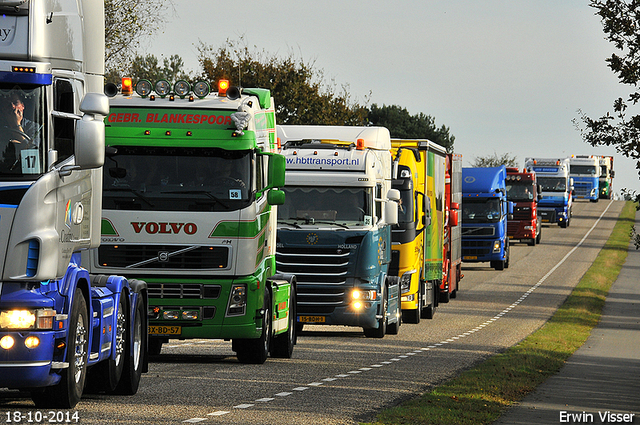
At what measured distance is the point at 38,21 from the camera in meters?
9.97

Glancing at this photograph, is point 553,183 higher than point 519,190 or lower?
higher

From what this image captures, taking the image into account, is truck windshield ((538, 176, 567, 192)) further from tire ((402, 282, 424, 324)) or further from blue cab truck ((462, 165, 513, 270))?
→ tire ((402, 282, 424, 324))

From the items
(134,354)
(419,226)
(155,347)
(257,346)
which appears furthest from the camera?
(419,226)

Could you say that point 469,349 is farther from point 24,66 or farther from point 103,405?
point 24,66

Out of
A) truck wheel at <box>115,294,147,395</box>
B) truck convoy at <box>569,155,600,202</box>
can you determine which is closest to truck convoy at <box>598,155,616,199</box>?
truck convoy at <box>569,155,600,202</box>

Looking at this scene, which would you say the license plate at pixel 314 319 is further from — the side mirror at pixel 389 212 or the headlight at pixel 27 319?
the headlight at pixel 27 319

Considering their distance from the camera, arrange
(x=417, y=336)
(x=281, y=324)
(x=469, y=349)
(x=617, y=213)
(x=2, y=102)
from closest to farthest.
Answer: (x=2, y=102) < (x=281, y=324) < (x=469, y=349) < (x=417, y=336) < (x=617, y=213)

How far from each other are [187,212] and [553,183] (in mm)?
54535

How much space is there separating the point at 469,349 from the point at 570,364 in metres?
2.36

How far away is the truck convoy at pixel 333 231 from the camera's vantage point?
796 inches

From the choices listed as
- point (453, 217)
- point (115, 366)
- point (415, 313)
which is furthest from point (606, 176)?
point (115, 366)

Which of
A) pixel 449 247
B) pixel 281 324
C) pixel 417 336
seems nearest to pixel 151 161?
pixel 281 324

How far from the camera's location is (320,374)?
15453mm

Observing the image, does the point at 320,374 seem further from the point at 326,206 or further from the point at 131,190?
the point at 326,206
